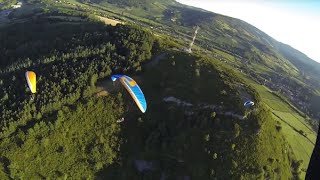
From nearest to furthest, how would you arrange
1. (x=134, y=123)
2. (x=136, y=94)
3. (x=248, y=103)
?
(x=136, y=94) → (x=248, y=103) → (x=134, y=123)

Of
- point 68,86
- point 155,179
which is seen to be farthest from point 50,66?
point 155,179

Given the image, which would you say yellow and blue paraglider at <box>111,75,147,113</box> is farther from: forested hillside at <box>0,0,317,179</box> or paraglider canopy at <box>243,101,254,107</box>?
paraglider canopy at <box>243,101,254,107</box>

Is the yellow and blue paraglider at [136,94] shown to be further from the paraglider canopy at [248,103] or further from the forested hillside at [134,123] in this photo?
the paraglider canopy at [248,103]

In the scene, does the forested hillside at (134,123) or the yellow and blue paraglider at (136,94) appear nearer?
the yellow and blue paraglider at (136,94)

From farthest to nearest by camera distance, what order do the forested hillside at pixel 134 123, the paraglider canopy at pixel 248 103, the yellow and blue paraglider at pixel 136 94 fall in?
the paraglider canopy at pixel 248 103
the forested hillside at pixel 134 123
the yellow and blue paraglider at pixel 136 94

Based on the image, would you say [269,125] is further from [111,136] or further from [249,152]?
[111,136]

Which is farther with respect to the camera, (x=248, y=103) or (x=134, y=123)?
(x=134, y=123)

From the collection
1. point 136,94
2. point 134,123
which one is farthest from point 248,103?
point 136,94

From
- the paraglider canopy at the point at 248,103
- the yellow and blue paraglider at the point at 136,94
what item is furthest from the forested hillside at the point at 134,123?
the yellow and blue paraglider at the point at 136,94

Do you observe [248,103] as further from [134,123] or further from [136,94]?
[136,94]

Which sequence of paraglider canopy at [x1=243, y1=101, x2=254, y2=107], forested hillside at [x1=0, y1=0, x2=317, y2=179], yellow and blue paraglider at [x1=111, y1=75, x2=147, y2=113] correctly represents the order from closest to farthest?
1. yellow and blue paraglider at [x1=111, y1=75, x2=147, y2=113]
2. forested hillside at [x1=0, y1=0, x2=317, y2=179]
3. paraglider canopy at [x1=243, y1=101, x2=254, y2=107]

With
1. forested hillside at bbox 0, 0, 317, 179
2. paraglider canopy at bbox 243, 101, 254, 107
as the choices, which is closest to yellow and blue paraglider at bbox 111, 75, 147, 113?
forested hillside at bbox 0, 0, 317, 179
